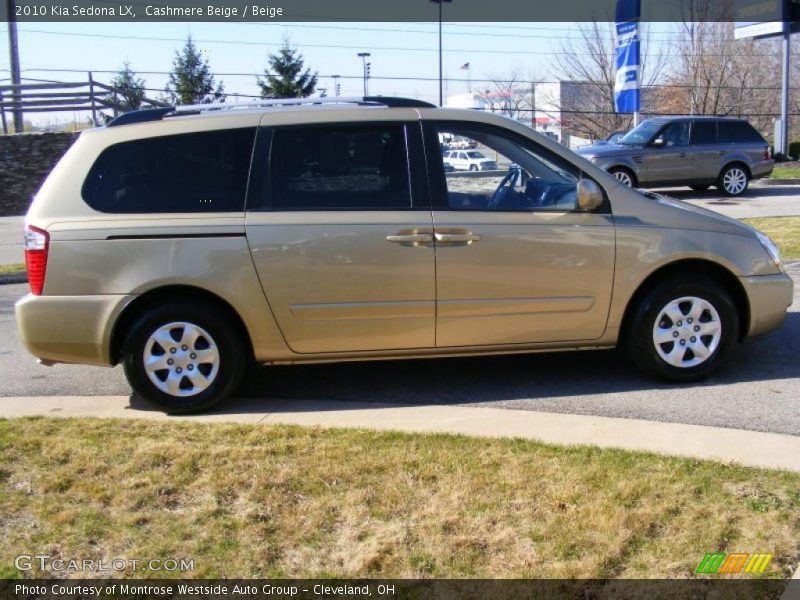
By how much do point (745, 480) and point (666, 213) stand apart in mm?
2131

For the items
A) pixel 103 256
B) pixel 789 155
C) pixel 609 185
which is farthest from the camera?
pixel 789 155

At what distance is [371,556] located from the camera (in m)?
3.25

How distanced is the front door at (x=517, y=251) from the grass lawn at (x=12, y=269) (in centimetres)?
745

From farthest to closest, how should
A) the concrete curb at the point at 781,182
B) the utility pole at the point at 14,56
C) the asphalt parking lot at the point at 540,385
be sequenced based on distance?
the utility pole at the point at 14,56, the concrete curb at the point at 781,182, the asphalt parking lot at the point at 540,385

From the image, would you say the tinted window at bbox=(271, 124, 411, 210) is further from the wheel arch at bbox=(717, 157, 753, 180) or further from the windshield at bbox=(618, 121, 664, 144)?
the wheel arch at bbox=(717, 157, 753, 180)

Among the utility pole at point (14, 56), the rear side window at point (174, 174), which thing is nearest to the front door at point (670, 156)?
the rear side window at point (174, 174)

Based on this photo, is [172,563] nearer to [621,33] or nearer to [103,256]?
[103,256]

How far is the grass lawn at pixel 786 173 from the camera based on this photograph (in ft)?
74.6

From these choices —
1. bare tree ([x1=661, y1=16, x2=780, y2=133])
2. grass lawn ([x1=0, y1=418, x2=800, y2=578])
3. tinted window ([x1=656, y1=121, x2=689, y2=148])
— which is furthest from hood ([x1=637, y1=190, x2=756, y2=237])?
bare tree ([x1=661, y1=16, x2=780, y2=133])

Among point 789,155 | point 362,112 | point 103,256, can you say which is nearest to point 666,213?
point 362,112

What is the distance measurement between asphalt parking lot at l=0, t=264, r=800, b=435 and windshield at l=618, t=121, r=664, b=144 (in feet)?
39.8

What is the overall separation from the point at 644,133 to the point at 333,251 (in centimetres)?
1490

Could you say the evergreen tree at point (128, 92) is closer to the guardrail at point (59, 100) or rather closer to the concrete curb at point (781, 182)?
the guardrail at point (59, 100)

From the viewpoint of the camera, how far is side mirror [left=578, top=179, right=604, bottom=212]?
525cm
